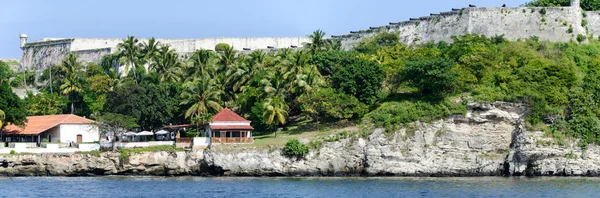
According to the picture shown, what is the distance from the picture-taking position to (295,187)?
59.7m

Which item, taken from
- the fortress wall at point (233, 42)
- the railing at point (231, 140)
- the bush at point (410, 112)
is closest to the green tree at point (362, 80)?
the bush at point (410, 112)

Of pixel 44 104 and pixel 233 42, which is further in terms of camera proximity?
pixel 233 42

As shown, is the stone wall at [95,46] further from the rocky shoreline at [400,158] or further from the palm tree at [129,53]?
the rocky shoreline at [400,158]

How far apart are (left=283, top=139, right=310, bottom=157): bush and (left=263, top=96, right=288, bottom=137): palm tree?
16.2ft

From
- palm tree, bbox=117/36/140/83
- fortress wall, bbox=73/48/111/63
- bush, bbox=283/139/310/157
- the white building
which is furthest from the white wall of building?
fortress wall, bbox=73/48/111/63

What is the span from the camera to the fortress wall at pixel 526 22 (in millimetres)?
86375

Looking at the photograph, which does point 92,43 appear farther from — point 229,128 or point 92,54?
point 229,128

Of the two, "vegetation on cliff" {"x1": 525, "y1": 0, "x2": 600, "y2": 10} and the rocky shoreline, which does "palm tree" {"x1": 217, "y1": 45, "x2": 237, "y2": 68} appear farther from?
"vegetation on cliff" {"x1": 525, "y1": 0, "x2": 600, "y2": 10}

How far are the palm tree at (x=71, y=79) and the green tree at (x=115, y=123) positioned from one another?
12620 millimetres

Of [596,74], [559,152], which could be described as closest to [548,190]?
[559,152]

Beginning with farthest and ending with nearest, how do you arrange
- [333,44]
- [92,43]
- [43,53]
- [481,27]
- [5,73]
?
[43,53] → [92,43] → [5,73] → [333,44] → [481,27]

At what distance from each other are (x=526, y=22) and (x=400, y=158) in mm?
24096

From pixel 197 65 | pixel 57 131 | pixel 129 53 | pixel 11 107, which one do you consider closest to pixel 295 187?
pixel 11 107

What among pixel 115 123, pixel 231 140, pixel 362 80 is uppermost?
pixel 362 80
